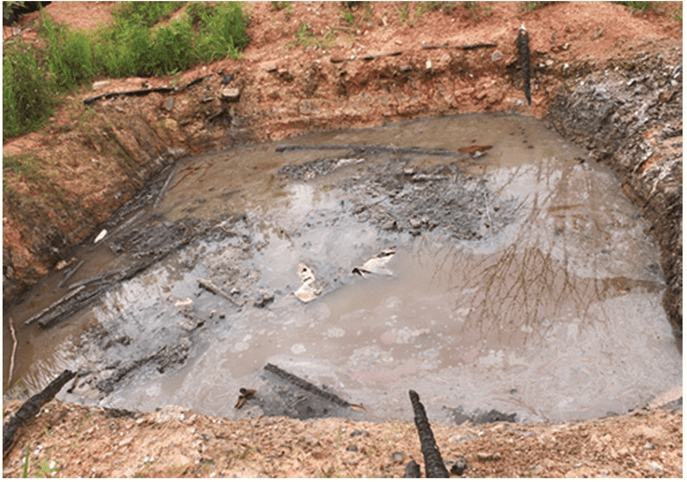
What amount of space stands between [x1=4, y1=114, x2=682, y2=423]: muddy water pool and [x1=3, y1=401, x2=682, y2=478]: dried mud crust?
14.9 inches

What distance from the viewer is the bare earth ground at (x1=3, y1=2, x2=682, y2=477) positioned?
2600 mm

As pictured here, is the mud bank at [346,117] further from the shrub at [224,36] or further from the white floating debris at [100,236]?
the shrub at [224,36]

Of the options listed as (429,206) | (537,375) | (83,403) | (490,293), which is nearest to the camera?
(537,375)

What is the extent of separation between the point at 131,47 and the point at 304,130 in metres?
3.76

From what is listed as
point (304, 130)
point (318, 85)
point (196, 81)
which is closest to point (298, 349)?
point (304, 130)

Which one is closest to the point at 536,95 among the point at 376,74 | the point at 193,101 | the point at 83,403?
the point at 376,74

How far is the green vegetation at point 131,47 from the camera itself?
6.95 metres

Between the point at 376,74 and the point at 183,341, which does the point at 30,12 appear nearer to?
the point at 376,74

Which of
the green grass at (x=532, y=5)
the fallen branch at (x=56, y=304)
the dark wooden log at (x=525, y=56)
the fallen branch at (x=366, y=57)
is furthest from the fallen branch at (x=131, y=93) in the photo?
the green grass at (x=532, y=5)

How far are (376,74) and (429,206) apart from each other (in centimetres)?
356

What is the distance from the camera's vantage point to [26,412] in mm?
3195

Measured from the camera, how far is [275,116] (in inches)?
313

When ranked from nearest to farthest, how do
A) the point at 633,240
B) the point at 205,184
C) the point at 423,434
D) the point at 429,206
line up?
1. the point at 423,434
2. the point at 633,240
3. the point at 429,206
4. the point at 205,184

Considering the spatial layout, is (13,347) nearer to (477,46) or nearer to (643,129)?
(643,129)
